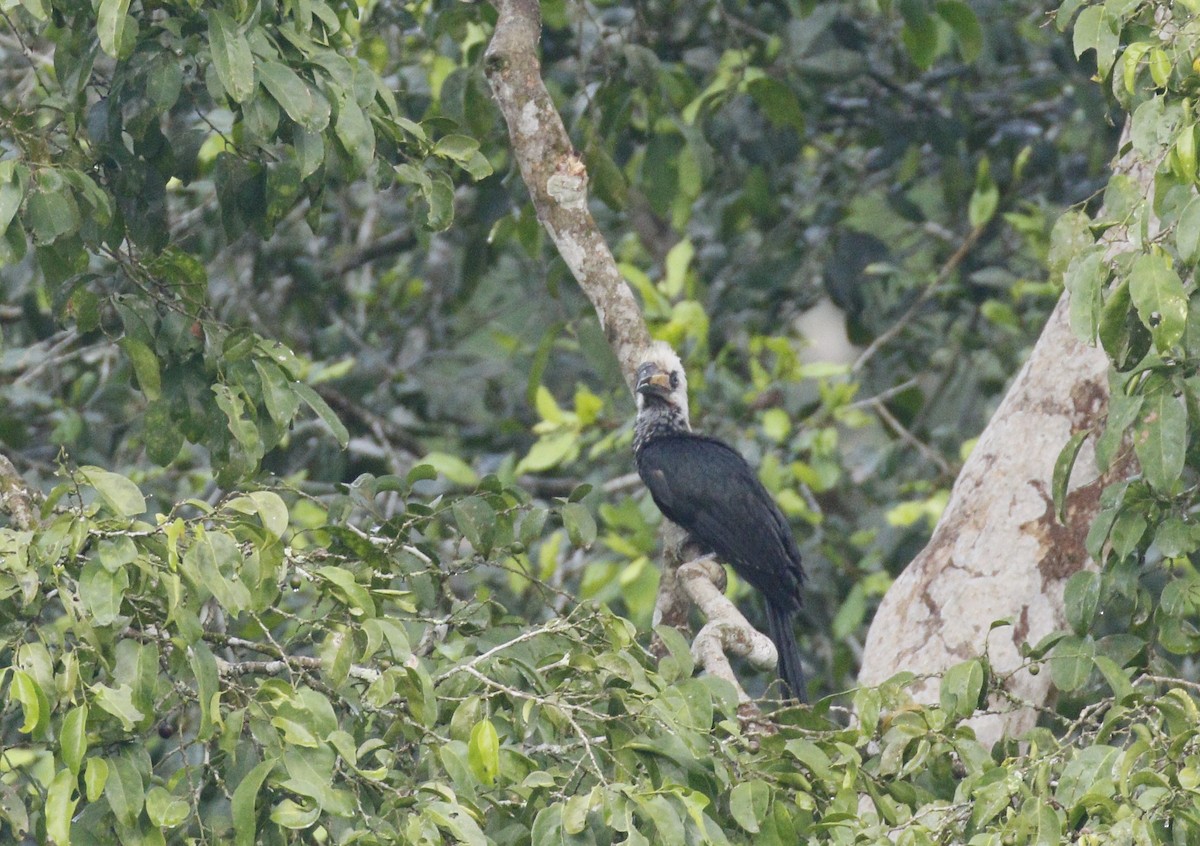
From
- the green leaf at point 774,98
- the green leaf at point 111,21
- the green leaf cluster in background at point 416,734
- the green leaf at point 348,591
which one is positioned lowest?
the green leaf cluster in background at point 416,734

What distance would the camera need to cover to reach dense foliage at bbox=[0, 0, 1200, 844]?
2080 mm

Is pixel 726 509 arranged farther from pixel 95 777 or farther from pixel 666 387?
pixel 95 777

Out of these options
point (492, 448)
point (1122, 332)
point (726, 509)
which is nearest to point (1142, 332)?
point (1122, 332)

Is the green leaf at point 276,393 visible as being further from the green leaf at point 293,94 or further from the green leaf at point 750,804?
the green leaf at point 750,804

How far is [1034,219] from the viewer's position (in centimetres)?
567

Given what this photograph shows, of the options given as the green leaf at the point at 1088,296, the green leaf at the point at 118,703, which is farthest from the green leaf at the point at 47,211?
the green leaf at the point at 1088,296

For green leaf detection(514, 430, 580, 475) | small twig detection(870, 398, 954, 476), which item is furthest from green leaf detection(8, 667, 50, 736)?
small twig detection(870, 398, 954, 476)

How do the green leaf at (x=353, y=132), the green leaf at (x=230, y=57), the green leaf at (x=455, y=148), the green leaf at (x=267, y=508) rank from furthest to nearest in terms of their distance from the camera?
1. the green leaf at (x=455, y=148)
2. the green leaf at (x=353, y=132)
3. the green leaf at (x=230, y=57)
4. the green leaf at (x=267, y=508)

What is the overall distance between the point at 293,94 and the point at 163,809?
A: 127 centimetres

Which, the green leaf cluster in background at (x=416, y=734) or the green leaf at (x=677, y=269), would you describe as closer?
the green leaf cluster in background at (x=416, y=734)

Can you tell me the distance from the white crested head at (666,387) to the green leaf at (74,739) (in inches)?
107

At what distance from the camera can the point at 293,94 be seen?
2.71 metres

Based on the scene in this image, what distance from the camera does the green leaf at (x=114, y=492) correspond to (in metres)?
2.07

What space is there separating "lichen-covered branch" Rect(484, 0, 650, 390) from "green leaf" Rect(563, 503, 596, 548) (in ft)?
2.92
